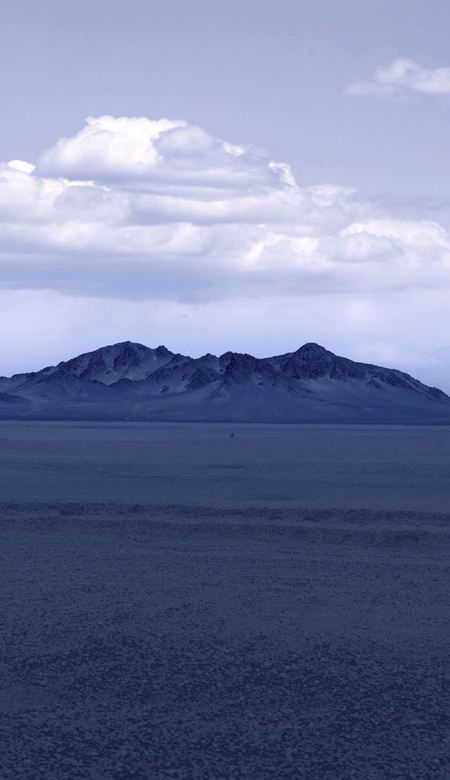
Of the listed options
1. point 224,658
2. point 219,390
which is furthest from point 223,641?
point 219,390

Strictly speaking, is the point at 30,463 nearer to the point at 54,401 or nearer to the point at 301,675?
the point at 301,675

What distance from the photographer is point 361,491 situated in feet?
65.5

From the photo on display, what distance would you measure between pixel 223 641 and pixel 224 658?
1.50 ft

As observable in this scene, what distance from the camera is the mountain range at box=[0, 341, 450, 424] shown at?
3745 inches

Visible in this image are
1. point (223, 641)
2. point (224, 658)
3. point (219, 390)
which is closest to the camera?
point (224, 658)

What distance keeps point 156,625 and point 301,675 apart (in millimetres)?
1760

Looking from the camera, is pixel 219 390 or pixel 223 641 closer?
pixel 223 641

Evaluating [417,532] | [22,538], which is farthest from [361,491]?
[22,538]

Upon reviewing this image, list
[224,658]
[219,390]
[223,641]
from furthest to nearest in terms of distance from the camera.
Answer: [219,390] < [223,641] < [224,658]

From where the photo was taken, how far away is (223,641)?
769 cm

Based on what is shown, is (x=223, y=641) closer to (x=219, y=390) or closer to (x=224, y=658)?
(x=224, y=658)

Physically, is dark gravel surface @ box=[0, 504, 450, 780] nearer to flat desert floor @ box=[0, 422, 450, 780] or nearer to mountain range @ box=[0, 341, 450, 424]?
flat desert floor @ box=[0, 422, 450, 780]

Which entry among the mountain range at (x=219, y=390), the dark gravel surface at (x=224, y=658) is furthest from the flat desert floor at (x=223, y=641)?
the mountain range at (x=219, y=390)

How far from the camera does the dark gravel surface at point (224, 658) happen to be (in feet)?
17.8
